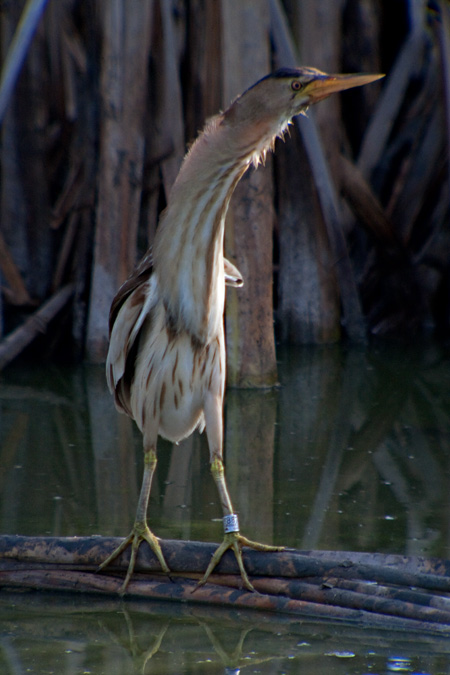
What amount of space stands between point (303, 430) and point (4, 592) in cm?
224

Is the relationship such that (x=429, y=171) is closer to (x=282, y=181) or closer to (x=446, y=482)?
(x=282, y=181)

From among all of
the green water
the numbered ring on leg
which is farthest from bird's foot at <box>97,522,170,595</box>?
the numbered ring on leg

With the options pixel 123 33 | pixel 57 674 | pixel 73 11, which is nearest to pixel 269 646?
pixel 57 674

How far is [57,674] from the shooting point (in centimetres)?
→ 221

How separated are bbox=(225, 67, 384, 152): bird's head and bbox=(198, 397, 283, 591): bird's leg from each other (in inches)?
34.9

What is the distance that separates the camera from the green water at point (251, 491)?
2.33 m

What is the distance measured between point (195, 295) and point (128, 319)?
0.91ft

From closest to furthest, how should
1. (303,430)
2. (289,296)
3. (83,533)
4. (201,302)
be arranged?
(201,302), (83,533), (303,430), (289,296)

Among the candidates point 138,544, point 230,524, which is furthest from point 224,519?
point 138,544

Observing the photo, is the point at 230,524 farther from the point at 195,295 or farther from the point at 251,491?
the point at 251,491

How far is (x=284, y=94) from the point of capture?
98.8 inches

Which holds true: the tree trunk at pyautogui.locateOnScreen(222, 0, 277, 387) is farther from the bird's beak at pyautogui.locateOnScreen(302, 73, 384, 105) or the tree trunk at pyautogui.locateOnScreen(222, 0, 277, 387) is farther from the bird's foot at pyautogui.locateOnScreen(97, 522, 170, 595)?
the bird's beak at pyautogui.locateOnScreen(302, 73, 384, 105)

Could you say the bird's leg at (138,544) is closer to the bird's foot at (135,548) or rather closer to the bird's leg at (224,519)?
the bird's foot at (135,548)

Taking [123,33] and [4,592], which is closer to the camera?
[4,592]
